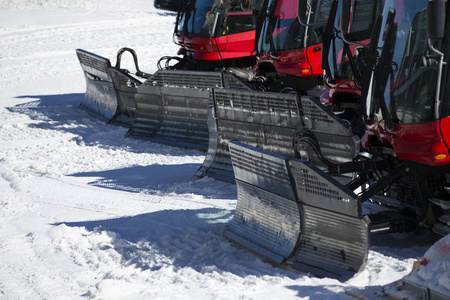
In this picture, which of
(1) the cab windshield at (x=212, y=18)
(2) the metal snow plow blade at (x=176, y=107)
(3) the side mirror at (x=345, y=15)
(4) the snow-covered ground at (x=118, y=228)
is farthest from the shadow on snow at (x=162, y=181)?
(1) the cab windshield at (x=212, y=18)

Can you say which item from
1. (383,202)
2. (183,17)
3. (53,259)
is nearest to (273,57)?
(183,17)

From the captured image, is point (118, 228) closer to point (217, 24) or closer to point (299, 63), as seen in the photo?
point (299, 63)

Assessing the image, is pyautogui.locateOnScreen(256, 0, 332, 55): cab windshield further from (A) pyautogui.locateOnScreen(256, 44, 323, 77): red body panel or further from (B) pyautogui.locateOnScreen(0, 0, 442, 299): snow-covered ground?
(B) pyautogui.locateOnScreen(0, 0, 442, 299): snow-covered ground

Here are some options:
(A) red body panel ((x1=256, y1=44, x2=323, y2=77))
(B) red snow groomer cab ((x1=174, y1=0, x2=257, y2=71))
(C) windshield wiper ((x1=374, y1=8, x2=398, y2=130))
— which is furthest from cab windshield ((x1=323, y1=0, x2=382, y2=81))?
(B) red snow groomer cab ((x1=174, y1=0, x2=257, y2=71))

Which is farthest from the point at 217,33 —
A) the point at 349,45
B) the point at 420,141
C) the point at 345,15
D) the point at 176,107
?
the point at 420,141

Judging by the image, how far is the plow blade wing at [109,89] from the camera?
11.7 meters

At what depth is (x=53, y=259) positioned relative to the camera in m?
5.59

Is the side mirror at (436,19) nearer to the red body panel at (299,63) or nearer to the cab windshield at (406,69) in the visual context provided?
the cab windshield at (406,69)

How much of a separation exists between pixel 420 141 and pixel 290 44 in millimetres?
5672

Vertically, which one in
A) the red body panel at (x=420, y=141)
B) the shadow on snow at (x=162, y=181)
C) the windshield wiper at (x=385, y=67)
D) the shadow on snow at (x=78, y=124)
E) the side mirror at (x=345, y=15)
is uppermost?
the side mirror at (x=345, y=15)

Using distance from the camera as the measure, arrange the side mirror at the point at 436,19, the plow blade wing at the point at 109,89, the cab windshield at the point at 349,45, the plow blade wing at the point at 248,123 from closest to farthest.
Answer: the side mirror at the point at 436,19 → the plow blade wing at the point at 248,123 → the cab windshield at the point at 349,45 → the plow blade wing at the point at 109,89

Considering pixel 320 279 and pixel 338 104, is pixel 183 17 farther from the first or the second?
pixel 320 279

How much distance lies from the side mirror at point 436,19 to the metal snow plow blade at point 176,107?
4499 mm

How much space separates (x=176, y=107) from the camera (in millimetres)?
10328
